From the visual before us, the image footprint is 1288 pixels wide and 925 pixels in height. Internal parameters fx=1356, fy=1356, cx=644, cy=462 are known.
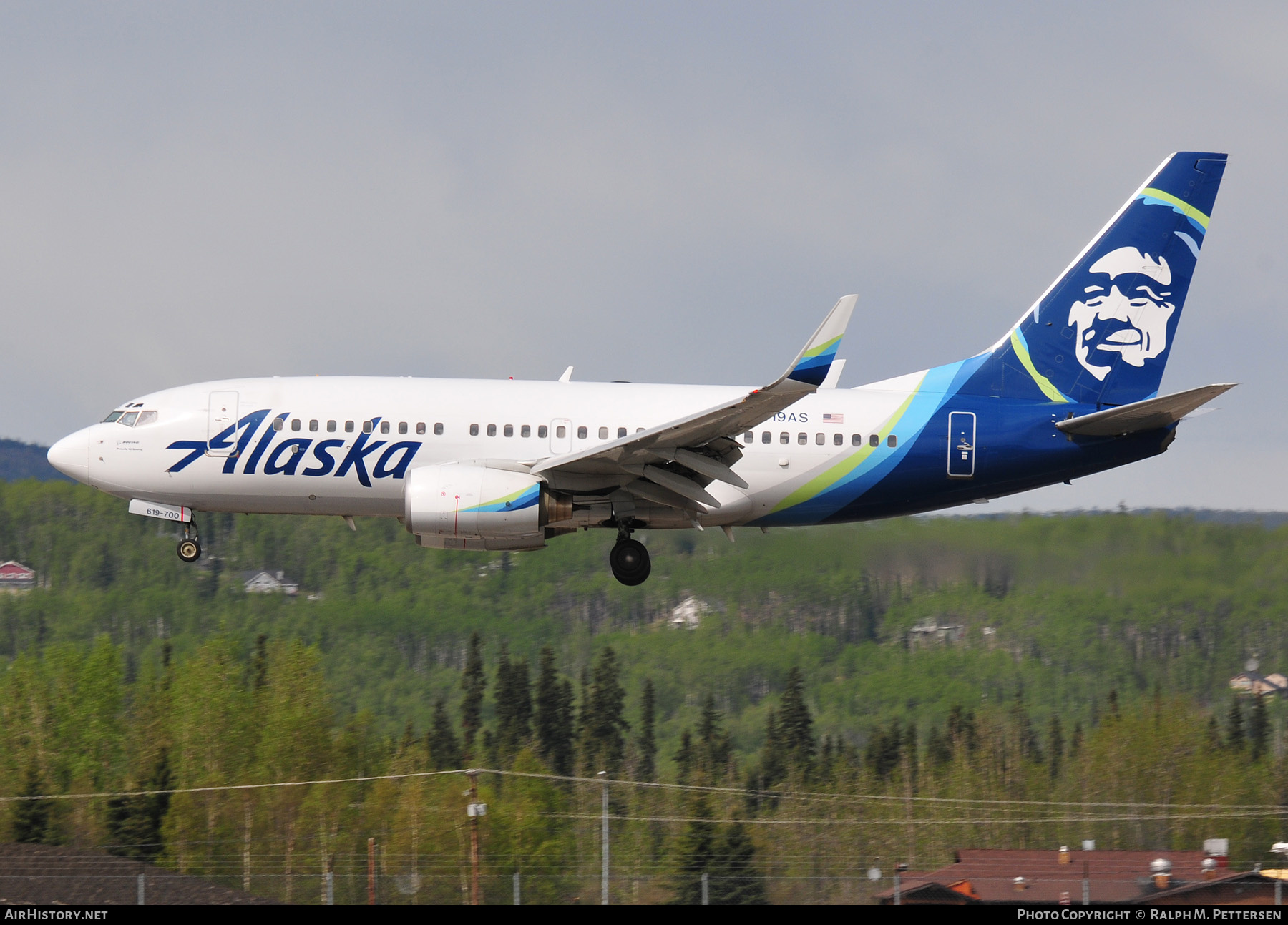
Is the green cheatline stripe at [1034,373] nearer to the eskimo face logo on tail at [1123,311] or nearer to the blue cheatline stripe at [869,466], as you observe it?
the eskimo face logo on tail at [1123,311]

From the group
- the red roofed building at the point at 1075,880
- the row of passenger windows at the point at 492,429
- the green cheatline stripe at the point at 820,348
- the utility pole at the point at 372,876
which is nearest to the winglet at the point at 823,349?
the green cheatline stripe at the point at 820,348

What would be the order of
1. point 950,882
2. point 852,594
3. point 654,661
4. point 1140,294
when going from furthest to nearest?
point 654,661
point 852,594
point 950,882
point 1140,294

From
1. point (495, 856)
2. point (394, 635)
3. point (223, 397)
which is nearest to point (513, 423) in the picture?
point (223, 397)

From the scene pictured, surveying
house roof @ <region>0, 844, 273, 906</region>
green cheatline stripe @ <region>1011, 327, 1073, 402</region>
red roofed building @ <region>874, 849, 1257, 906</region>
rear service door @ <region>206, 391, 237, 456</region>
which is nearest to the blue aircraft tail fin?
green cheatline stripe @ <region>1011, 327, 1073, 402</region>

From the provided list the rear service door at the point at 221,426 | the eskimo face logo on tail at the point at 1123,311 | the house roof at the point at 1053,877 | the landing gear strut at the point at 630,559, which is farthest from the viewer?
the house roof at the point at 1053,877

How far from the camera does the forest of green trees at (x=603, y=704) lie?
171 ft

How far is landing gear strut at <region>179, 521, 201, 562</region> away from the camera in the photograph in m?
27.2

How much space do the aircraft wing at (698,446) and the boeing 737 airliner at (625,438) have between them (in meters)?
0.06

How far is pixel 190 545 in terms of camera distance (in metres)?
27.3

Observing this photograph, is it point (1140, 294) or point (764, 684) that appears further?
point (764, 684)

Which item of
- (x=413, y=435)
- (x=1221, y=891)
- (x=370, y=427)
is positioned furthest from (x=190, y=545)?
(x=1221, y=891)

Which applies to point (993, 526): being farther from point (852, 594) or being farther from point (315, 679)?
point (315, 679)

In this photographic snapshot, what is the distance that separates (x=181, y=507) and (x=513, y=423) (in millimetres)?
7065

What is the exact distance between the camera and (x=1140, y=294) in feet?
91.1
